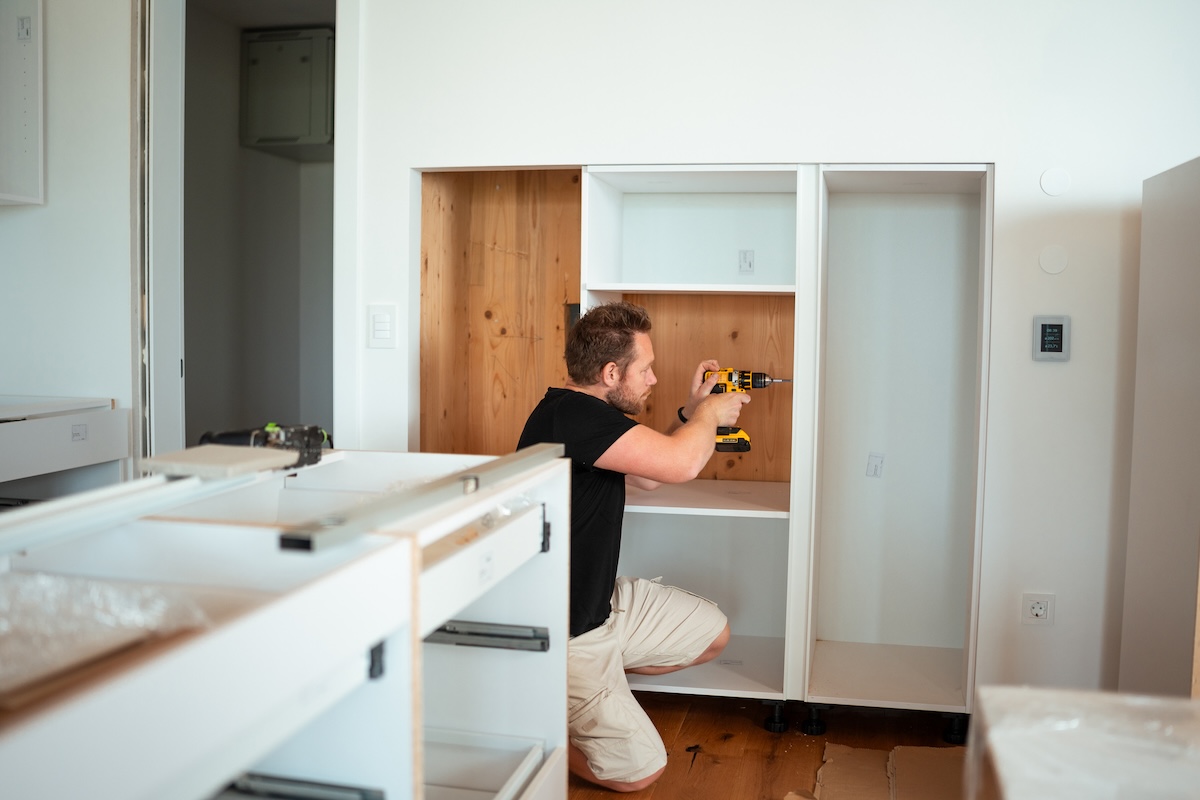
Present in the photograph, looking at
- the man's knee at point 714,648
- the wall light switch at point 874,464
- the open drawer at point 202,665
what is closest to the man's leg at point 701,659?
the man's knee at point 714,648

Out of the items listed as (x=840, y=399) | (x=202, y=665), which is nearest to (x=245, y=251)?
(x=840, y=399)

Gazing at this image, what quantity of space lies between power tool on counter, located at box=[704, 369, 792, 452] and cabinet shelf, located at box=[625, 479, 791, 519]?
166 millimetres

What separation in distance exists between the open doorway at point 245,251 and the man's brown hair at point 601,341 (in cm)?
220

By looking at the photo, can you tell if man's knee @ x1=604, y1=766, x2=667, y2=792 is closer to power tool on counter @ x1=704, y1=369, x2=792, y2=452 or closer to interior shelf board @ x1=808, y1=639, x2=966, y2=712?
interior shelf board @ x1=808, y1=639, x2=966, y2=712

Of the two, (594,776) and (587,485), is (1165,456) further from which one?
(594,776)

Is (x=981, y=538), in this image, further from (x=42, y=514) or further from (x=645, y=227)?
(x=42, y=514)

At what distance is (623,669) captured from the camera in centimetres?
A: 265

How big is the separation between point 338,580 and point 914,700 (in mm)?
2237

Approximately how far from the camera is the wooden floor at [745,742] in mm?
2518

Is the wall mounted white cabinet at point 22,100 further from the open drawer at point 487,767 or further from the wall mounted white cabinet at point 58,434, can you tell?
the open drawer at point 487,767

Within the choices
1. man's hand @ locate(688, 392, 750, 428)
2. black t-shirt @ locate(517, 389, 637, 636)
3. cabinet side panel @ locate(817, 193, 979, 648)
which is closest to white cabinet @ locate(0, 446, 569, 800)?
black t-shirt @ locate(517, 389, 637, 636)

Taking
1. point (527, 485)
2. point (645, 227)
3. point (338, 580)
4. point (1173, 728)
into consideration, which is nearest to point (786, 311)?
point (645, 227)

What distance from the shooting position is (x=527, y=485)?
1630 millimetres

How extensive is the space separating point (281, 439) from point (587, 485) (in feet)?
3.17
